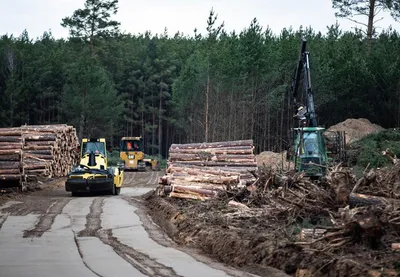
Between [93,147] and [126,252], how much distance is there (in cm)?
1743

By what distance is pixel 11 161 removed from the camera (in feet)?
96.3

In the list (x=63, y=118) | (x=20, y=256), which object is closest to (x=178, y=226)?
(x=20, y=256)

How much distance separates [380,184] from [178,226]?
5.95 metres

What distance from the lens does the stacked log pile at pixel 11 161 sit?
2917 centimetres

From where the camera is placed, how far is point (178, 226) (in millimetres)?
18156

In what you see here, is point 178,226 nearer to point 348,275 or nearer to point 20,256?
point 20,256

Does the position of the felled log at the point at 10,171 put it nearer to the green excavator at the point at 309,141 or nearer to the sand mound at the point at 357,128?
the green excavator at the point at 309,141

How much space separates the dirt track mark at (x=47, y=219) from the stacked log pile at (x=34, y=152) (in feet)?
14.0

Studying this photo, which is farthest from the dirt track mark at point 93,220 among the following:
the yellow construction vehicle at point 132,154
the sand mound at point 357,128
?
the yellow construction vehicle at point 132,154

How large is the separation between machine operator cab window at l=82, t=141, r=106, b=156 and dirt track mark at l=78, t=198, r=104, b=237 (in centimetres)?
477

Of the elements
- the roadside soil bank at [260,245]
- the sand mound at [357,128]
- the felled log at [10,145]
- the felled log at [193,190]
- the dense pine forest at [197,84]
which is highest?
the dense pine forest at [197,84]

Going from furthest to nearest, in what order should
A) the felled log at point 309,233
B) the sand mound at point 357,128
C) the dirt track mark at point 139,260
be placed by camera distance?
the sand mound at point 357,128
the felled log at point 309,233
the dirt track mark at point 139,260

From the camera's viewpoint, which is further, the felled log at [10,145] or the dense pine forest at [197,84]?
Answer: the dense pine forest at [197,84]

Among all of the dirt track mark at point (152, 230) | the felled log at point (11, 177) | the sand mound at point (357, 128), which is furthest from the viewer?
the sand mound at point (357, 128)
